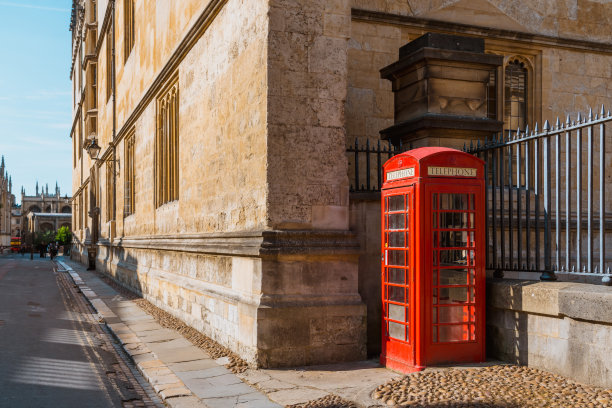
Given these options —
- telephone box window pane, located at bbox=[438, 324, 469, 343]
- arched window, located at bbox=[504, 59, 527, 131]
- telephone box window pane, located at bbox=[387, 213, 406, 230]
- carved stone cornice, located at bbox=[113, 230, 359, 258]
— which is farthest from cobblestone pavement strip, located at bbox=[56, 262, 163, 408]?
arched window, located at bbox=[504, 59, 527, 131]

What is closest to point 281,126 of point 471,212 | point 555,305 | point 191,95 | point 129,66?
point 471,212

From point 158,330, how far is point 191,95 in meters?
4.22

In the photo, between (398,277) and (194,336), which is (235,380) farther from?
(194,336)

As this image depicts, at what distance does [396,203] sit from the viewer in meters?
6.59

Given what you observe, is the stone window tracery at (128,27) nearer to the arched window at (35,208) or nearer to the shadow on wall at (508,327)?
the shadow on wall at (508,327)

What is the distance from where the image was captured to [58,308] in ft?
45.7

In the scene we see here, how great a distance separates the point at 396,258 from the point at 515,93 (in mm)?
6078

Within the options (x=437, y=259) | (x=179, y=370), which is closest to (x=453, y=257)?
(x=437, y=259)

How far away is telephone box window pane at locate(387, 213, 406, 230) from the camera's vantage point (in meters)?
6.46

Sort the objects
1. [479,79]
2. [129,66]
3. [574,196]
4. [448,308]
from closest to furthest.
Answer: [448,308] → [479,79] → [574,196] → [129,66]

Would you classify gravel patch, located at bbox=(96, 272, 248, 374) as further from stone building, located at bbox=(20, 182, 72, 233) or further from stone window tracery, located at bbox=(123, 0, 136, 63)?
stone building, located at bbox=(20, 182, 72, 233)

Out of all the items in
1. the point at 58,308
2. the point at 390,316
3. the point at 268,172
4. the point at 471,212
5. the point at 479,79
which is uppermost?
the point at 479,79

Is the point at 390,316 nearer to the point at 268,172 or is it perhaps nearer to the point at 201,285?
the point at 268,172

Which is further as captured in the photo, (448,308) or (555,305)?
(448,308)
